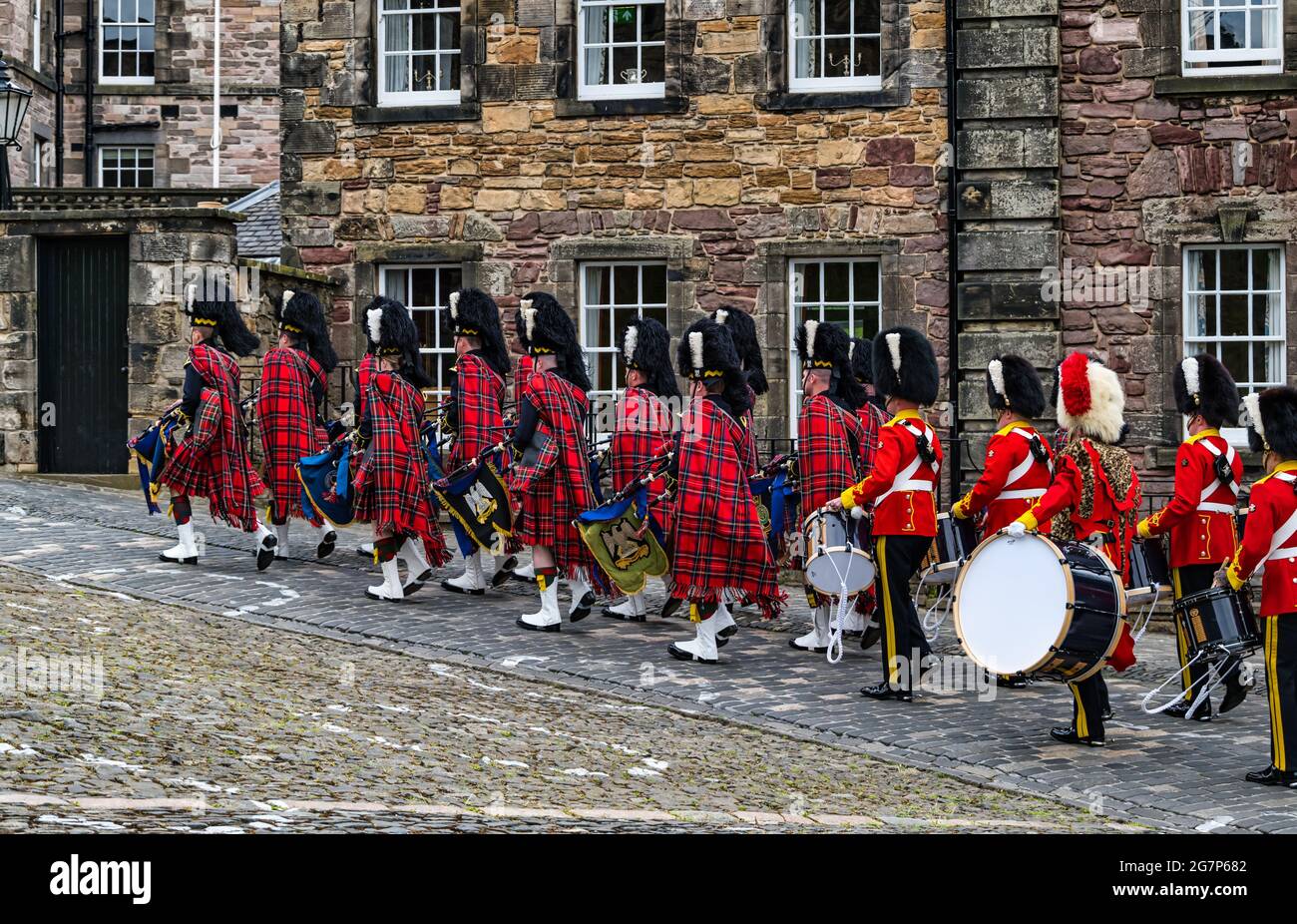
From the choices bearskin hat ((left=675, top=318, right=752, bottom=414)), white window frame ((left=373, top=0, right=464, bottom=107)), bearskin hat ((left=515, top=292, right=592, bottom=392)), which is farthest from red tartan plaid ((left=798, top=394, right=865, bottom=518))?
white window frame ((left=373, top=0, right=464, bottom=107))

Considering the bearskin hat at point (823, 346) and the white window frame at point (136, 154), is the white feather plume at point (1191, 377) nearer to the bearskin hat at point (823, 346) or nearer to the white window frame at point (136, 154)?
the bearskin hat at point (823, 346)

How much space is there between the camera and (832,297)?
19.2 metres

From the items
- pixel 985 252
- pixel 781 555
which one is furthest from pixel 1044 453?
pixel 985 252

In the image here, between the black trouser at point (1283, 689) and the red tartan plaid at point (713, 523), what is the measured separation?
358cm

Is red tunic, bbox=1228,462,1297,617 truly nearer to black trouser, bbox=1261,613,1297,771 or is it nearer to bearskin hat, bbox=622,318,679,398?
black trouser, bbox=1261,613,1297,771

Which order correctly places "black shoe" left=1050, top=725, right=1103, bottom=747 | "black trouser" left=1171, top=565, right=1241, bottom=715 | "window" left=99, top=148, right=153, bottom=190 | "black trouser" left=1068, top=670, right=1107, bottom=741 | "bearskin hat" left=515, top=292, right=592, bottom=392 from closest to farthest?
"black trouser" left=1068, top=670, right=1107, bottom=741
"black shoe" left=1050, top=725, right=1103, bottom=747
"black trouser" left=1171, top=565, right=1241, bottom=715
"bearskin hat" left=515, top=292, right=592, bottom=392
"window" left=99, top=148, right=153, bottom=190

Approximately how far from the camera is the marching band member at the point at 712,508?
12.1 m

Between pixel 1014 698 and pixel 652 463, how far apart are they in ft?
9.32

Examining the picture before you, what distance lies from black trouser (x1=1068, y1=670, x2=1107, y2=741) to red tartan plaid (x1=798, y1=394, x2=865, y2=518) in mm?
2948

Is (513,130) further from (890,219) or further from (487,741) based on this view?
(487,741)

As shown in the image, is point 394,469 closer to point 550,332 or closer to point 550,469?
point 550,469

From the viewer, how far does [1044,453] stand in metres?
11.0

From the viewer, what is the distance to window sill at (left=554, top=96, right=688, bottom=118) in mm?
19266

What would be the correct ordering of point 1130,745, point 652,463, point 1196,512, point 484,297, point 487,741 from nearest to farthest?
point 487,741
point 1130,745
point 1196,512
point 652,463
point 484,297
